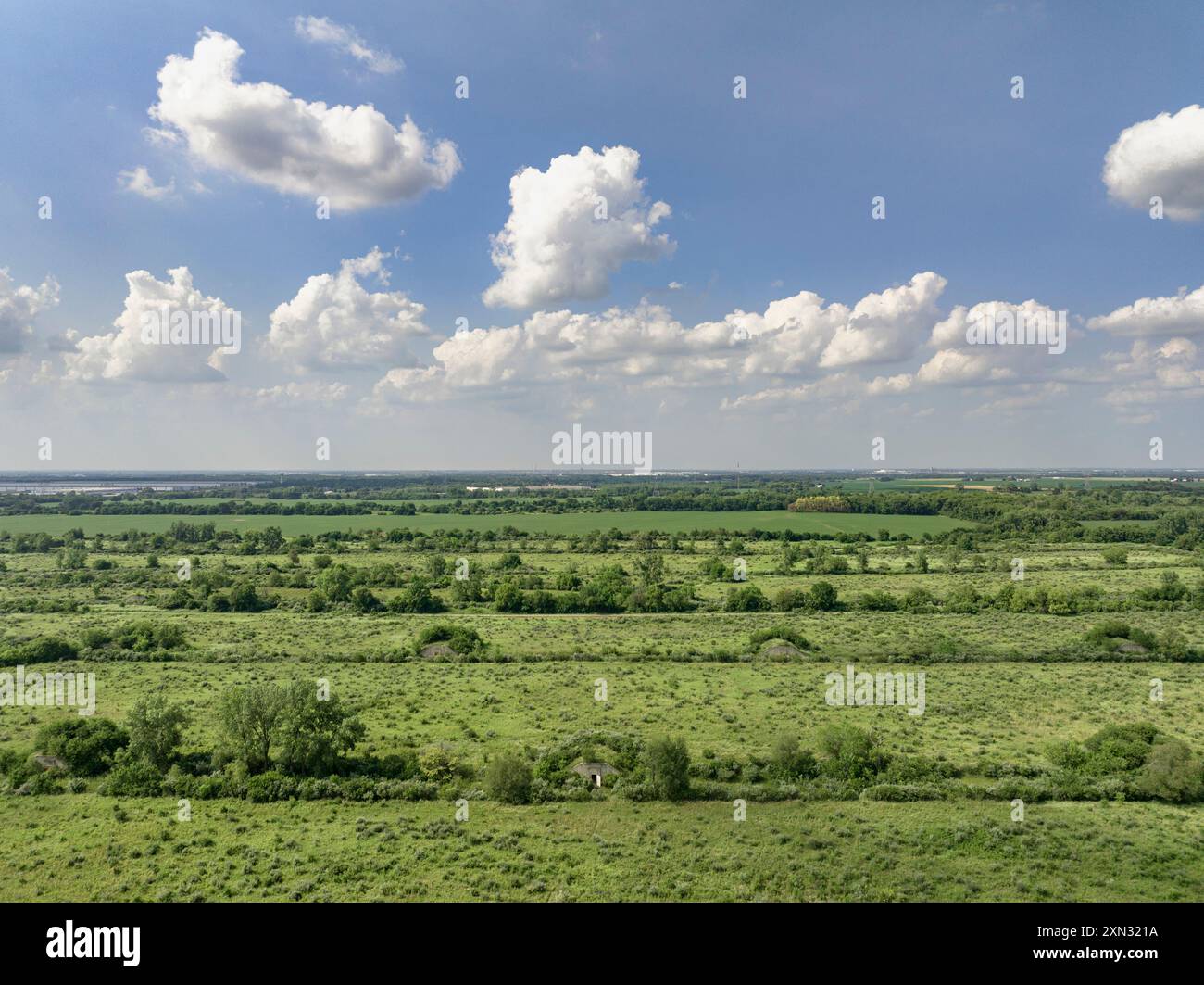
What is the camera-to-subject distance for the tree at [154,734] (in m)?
27.5

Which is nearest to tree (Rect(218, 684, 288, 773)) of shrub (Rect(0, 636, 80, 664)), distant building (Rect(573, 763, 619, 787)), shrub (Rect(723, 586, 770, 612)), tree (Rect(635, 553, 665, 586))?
distant building (Rect(573, 763, 619, 787))

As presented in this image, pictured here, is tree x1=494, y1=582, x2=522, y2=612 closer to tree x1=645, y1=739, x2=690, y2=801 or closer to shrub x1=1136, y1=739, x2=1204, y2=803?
tree x1=645, y1=739, x2=690, y2=801

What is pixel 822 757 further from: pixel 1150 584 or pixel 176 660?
pixel 1150 584

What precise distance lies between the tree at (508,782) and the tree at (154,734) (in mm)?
14378

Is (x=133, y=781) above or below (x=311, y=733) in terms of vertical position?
below

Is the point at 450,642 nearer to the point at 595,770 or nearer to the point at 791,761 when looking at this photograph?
the point at 595,770

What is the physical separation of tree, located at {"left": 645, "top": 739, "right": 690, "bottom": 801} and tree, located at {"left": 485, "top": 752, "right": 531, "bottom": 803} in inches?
192

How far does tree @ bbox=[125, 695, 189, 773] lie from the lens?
90.2ft

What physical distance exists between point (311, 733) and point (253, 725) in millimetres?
2635

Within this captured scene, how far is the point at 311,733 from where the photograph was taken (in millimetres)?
27391

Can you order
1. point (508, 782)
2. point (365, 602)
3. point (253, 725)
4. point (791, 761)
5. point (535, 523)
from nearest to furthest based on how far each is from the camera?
point (508, 782) → point (791, 761) → point (253, 725) → point (365, 602) → point (535, 523)

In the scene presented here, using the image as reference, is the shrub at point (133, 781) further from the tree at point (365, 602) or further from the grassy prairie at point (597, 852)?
the tree at point (365, 602)

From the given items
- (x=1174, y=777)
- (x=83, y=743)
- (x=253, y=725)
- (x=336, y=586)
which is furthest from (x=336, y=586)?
(x=1174, y=777)
